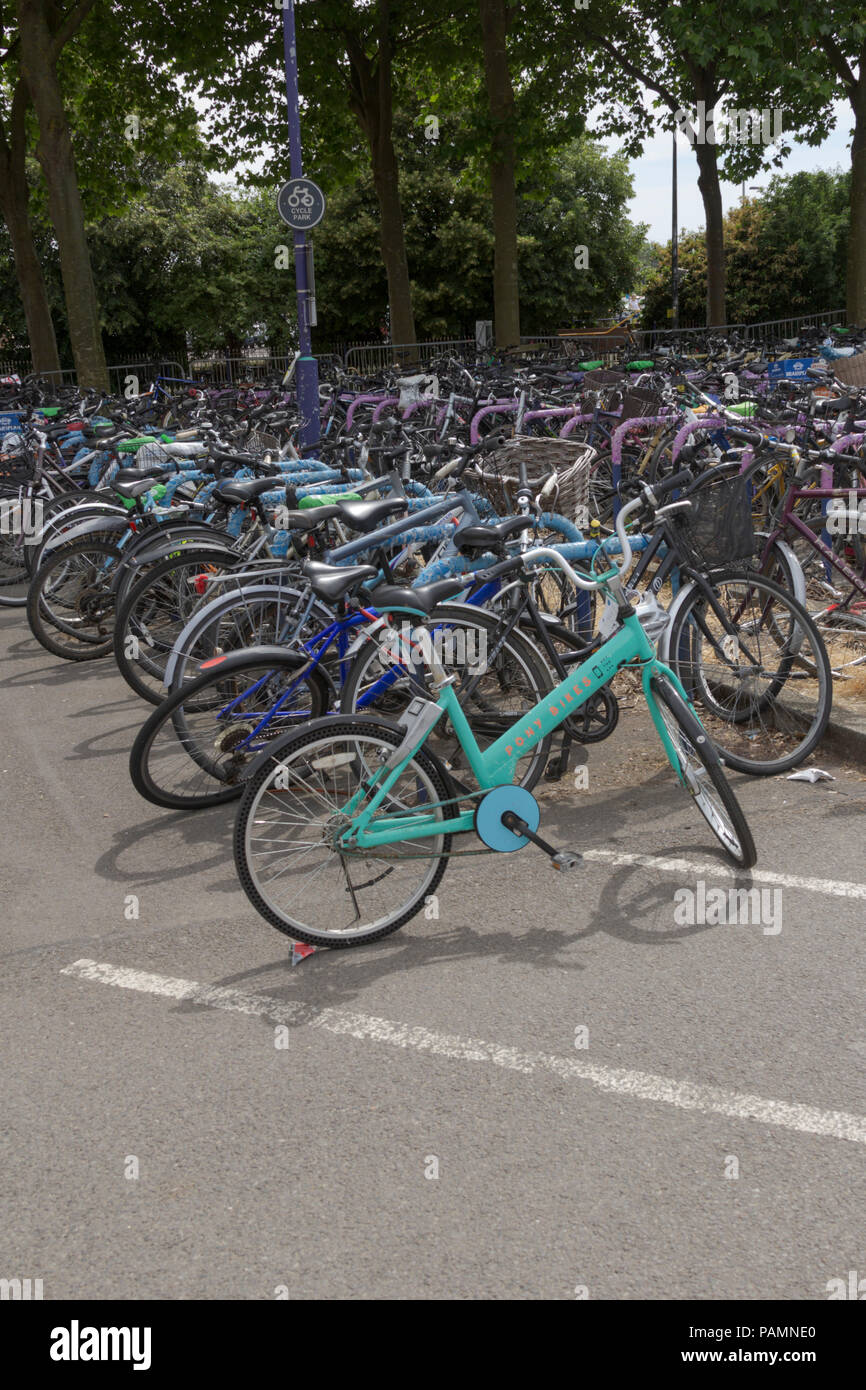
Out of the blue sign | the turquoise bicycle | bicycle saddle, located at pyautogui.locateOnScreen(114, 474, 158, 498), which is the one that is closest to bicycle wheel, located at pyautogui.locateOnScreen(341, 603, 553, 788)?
the turquoise bicycle

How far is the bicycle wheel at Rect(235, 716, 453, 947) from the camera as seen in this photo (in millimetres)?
3600

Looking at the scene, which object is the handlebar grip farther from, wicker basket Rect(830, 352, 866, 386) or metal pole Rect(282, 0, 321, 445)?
wicker basket Rect(830, 352, 866, 386)

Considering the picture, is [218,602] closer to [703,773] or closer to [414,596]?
[414,596]

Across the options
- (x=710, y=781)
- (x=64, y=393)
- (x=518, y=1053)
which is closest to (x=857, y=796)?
(x=710, y=781)

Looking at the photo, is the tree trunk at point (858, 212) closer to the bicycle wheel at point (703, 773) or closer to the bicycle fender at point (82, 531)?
the bicycle fender at point (82, 531)

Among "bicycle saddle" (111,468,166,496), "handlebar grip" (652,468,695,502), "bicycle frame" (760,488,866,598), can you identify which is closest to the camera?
"handlebar grip" (652,468,695,502)

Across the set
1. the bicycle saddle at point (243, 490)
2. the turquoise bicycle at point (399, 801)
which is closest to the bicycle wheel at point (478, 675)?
the turquoise bicycle at point (399, 801)

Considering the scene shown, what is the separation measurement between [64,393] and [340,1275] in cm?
1340

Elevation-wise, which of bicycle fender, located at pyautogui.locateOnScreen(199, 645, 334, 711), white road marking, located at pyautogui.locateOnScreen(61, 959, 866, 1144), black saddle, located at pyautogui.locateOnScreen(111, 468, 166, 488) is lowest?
white road marking, located at pyautogui.locateOnScreen(61, 959, 866, 1144)

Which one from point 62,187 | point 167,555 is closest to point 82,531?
point 167,555

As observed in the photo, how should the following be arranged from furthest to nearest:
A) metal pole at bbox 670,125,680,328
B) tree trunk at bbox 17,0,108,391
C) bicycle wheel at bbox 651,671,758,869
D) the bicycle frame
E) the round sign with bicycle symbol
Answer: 1. metal pole at bbox 670,125,680,328
2. tree trunk at bbox 17,0,108,391
3. the round sign with bicycle symbol
4. the bicycle frame
5. bicycle wheel at bbox 651,671,758,869

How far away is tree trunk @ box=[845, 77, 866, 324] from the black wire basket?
1593 cm

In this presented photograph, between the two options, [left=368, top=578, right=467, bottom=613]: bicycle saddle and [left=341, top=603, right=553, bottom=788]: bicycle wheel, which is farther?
[left=341, top=603, right=553, bottom=788]: bicycle wheel
